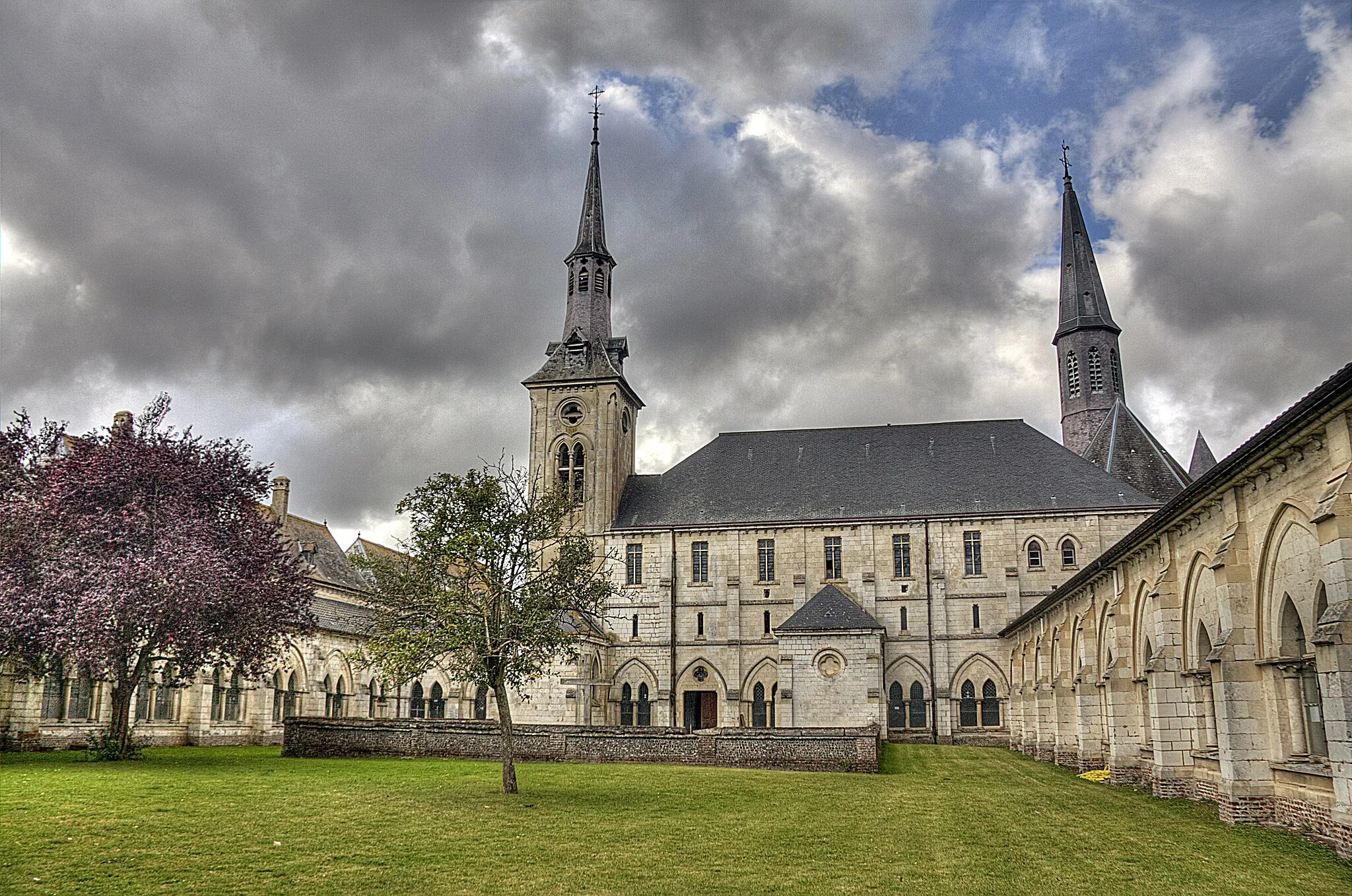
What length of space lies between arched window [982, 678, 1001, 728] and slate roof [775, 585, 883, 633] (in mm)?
5493

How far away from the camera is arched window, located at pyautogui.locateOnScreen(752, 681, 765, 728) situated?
47844mm

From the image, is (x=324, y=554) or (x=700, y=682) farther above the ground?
(x=324, y=554)

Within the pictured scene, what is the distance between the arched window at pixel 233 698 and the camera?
40.9 metres

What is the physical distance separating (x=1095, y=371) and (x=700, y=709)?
1139 inches

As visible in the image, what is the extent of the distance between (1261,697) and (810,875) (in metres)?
9.01

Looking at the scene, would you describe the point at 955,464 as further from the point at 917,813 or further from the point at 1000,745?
the point at 917,813

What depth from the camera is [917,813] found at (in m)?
18.2

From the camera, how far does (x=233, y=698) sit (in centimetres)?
4119

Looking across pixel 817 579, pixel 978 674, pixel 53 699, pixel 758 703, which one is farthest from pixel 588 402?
pixel 53 699

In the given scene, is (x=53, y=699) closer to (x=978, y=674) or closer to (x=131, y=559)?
(x=131, y=559)

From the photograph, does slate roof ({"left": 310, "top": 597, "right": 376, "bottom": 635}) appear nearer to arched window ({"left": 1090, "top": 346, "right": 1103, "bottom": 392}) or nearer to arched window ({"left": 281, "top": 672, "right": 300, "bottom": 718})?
arched window ({"left": 281, "top": 672, "right": 300, "bottom": 718})

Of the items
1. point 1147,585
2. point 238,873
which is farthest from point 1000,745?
point 238,873

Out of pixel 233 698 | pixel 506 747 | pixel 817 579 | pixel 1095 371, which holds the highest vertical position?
pixel 1095 371

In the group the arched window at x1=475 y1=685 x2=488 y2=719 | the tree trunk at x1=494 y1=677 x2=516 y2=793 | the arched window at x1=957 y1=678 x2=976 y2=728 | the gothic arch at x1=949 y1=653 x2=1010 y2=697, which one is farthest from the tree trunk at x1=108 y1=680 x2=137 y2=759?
the arched window at x1=957 y1=678 x2=976 y2=728
